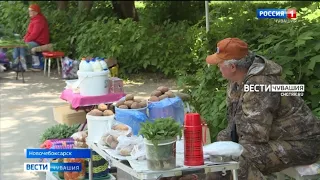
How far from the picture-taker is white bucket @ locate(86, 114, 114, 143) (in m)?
4.90

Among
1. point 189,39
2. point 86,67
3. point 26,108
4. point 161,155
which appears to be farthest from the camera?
point 189,39

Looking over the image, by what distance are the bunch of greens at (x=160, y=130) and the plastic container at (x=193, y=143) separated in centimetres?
6

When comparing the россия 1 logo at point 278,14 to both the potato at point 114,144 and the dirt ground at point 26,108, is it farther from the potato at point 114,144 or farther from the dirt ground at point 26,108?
the potato at point 114,144

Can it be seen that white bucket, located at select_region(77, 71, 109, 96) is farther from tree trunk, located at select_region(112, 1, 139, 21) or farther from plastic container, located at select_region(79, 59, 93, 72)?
tree trunk, located at select_region(112, 1, 139, 21)

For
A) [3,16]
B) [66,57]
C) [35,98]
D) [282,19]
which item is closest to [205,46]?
[282,19]

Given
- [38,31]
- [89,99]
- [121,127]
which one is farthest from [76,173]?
[38,31]

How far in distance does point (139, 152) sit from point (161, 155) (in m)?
0.29

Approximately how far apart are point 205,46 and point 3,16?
8657mm

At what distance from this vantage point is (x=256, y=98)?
4.20m

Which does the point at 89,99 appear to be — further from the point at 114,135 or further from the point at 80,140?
the point at 114,135

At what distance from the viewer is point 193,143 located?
387cm

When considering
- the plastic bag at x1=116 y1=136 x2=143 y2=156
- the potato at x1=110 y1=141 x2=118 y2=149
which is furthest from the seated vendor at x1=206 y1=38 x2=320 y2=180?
the potato at x1=110 y1=141 x2=118 y2=149

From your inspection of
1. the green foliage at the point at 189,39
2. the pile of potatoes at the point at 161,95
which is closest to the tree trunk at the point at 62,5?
the green foliage at the point at 189,39

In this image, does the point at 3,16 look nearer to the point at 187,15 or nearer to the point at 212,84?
the point at 187,15
